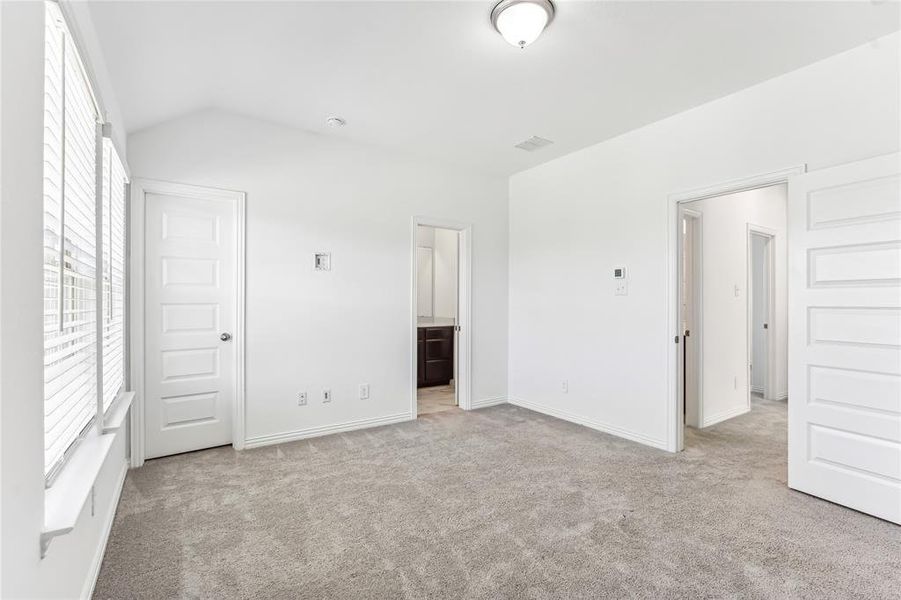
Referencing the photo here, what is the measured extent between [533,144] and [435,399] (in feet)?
10.1

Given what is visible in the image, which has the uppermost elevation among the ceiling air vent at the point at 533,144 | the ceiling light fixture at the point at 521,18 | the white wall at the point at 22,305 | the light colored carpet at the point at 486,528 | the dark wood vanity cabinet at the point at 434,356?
the ceiling air vent at the point at 533,144

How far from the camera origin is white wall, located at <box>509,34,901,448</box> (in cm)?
263

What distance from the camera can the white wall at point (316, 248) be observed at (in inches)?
136

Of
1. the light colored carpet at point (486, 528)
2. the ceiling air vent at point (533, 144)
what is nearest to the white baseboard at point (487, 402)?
the light colored carpet at point (486, 528)

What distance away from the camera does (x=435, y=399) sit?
5355 millimetres

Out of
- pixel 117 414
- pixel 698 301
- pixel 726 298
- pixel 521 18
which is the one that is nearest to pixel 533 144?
pixel 521 18

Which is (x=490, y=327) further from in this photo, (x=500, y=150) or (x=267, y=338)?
(x=267, y=338)

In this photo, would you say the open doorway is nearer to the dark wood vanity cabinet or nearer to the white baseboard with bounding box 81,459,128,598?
the dark wood vanity cabinet

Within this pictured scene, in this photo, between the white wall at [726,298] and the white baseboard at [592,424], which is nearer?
the white baseboard at [592,424]

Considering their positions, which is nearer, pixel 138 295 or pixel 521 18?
pixel 521 18

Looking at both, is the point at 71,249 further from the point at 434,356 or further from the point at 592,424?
the point at 434,356

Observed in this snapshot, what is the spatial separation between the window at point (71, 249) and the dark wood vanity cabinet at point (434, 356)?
12.5ft

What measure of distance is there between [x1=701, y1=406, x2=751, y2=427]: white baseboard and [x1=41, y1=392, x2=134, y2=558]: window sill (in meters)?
4.52

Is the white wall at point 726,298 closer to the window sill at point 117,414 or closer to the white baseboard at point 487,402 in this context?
the white baseboard at point 487,402
